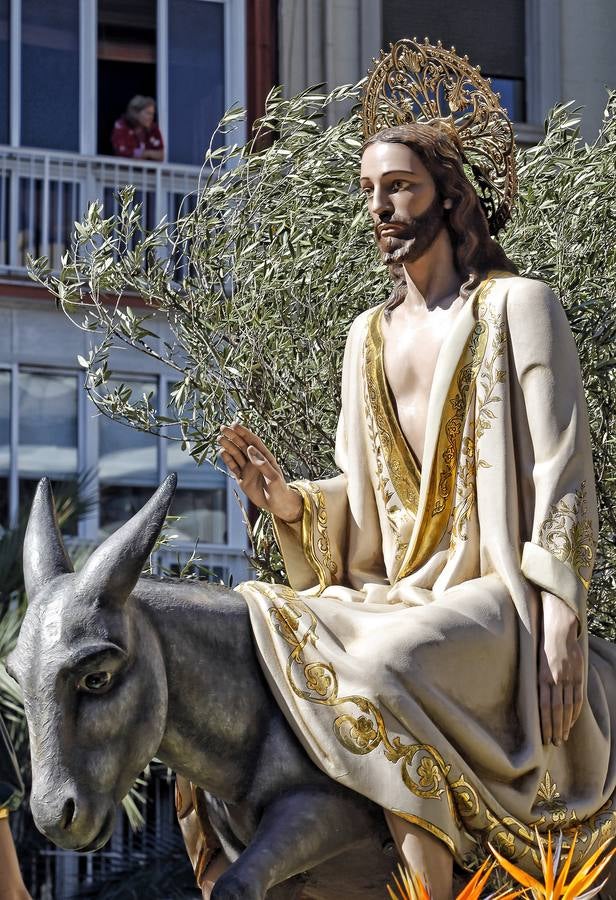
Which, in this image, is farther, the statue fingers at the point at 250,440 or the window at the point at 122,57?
the window at the point at 122,57

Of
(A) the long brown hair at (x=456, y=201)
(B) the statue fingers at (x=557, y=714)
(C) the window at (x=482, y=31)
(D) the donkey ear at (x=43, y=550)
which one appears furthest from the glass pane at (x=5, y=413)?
(B) the statue fingers at (x=557, y=714)

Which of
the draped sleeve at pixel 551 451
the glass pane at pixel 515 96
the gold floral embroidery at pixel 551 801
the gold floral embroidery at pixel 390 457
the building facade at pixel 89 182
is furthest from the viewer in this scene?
the glass pane at pixel 515 96

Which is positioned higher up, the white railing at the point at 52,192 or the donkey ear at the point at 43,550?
the white railing at the point at 52,192

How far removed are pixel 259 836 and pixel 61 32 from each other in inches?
656

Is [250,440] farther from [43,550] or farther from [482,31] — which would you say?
[482,31]

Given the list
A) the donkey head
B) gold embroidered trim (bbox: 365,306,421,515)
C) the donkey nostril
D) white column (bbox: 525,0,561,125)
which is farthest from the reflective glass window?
the donkey nostril

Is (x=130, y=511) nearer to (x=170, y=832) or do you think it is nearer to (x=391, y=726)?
(x=170, y=832)

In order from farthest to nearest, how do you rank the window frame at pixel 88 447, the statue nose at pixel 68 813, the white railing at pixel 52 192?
the white railing at pixel 52 192, the window frame at pixel 88 447, the statue nose at pixel 68 813

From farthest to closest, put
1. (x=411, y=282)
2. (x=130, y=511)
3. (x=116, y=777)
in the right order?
(x=130, y=511)
(x=411, y=282)
(x=116, y=777)

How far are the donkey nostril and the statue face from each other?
222cm

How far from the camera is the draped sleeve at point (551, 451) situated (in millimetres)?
7164

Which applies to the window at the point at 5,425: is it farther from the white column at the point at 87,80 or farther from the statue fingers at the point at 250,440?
the statue fingers at the point at 250,440

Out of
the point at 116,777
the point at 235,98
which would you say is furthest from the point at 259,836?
the point at 235,98

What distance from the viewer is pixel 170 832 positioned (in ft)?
64.8
